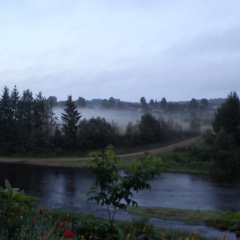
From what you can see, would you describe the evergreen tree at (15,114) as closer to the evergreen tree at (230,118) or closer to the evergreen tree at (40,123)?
the evergreen tree at (40,123)

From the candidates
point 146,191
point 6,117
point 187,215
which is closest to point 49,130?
point 6,117

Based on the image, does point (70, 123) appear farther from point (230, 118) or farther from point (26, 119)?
point (230, 118)

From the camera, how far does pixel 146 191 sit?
24391mm

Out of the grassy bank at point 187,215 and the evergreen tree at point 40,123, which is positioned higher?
the evergreen tree at point 40,123

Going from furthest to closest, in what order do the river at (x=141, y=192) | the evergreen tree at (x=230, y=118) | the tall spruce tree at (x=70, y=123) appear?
the tall spruce tree at (x=70, y=123), the evergreen tree at (x=230, y=118), the river at (x=141, y=192)

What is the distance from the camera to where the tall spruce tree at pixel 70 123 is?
41.1 metres

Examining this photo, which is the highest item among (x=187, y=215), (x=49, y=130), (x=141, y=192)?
(x=49, y=130)

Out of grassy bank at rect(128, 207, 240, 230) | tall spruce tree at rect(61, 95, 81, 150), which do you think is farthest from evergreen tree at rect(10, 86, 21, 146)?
grassy bank at rect(128, 207, 240, 230)

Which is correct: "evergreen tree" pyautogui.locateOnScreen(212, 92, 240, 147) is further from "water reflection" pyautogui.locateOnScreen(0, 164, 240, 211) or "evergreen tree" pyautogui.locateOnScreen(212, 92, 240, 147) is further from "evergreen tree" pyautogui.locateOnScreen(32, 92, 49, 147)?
"evergreen tree" pyautogui.locateOnScreen(32, 92, 49, 147)

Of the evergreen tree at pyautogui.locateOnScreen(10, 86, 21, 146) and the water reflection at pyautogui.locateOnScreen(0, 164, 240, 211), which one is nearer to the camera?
the water reflection at pyautogui.locateOnScreen(0, 164, 240, 211)

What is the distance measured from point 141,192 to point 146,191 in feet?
1.61

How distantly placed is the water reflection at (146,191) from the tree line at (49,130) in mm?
6862

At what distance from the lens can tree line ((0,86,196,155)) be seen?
41156mm

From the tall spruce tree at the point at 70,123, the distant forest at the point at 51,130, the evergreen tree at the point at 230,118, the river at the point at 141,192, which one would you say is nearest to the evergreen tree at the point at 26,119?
the distant forest at the point at 51,130
